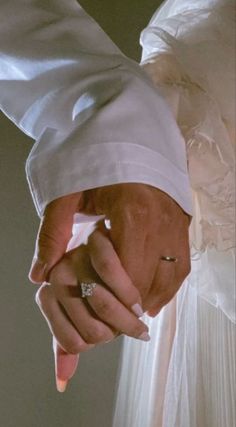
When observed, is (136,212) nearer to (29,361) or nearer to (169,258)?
(169,258)

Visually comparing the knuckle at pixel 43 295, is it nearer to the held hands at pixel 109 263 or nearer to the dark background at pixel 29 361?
the held hands at pixel 109 263

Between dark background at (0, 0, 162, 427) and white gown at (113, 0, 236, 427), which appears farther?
dark background at (0, 0, 162, 427)

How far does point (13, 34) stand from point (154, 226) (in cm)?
18

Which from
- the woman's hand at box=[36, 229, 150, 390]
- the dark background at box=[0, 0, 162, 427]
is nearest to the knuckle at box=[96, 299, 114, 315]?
the woman's hand at box=[36, 229, 150, 390]

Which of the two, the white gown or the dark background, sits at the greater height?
the white gown

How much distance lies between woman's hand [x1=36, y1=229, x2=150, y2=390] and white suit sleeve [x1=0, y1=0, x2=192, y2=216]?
0.13 ft

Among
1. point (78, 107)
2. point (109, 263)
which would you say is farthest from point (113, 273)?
point (78, 107)

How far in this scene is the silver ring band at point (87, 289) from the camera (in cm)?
31

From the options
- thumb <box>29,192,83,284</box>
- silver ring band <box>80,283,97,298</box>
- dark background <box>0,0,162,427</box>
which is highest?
thumb <box>29,192,83,284</box>

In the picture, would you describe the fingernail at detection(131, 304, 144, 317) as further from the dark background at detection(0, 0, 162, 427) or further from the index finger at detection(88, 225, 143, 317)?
the dark background at detection(0, 0, 162, 427)

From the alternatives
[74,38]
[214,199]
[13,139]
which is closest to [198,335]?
[214,199]

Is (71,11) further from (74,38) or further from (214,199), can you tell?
(214,199)

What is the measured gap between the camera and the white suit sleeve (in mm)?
333

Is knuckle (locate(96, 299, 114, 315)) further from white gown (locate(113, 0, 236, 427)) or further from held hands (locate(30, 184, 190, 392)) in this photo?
white gown (locate(113, 0, 236, 427))
